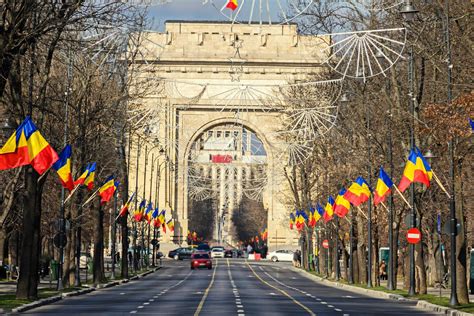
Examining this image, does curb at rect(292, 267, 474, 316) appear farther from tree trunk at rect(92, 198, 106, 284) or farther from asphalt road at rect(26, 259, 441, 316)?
tree trunk at rect(92, 198, 106, 284)

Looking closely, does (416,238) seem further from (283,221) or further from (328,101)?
(283,221)

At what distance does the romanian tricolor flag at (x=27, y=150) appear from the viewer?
36.3m

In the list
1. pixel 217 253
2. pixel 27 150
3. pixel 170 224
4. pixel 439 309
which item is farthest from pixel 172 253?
pixel 27 150

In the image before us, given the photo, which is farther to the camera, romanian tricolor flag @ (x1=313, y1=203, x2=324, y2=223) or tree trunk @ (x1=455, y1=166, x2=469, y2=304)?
romanian tricolor flag @ (x1=313, y1=203, x2=324, y2=223)

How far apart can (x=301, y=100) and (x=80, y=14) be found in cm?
3466

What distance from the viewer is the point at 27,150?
37.1 metres

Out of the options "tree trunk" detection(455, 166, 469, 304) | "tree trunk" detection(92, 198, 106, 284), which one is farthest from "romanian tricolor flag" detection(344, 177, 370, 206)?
"tree trunk" detection(455, 166, 469, 304)

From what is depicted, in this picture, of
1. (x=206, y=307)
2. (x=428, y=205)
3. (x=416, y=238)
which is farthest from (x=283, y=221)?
(x=206, y=307)

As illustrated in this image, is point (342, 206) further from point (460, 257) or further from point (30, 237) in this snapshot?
point (30, 237)

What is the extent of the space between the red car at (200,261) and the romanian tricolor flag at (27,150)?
64699mm

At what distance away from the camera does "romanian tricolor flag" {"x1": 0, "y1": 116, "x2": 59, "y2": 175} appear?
3634cm

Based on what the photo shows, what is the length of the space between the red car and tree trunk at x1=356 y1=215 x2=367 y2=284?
3621 cm

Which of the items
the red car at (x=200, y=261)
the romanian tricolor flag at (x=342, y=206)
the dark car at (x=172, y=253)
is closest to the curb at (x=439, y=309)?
the romanian tricolor flag at (x=342, y=206)

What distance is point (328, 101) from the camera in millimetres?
66438
